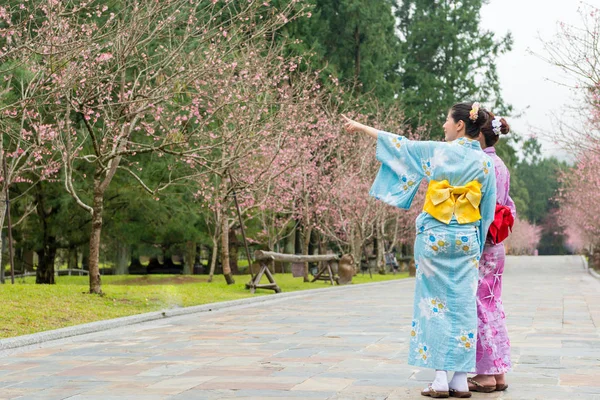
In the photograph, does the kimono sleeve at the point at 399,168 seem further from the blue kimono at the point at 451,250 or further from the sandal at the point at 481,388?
the sandal at the point at 481,388

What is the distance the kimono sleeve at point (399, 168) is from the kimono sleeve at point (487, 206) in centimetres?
46

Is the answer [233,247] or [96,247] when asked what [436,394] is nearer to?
[96,247]

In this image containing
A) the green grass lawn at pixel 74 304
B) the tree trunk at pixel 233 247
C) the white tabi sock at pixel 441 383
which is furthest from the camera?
the tree trunk at pixel 233 247

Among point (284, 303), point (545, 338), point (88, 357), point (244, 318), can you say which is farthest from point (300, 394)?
point (284, 303)

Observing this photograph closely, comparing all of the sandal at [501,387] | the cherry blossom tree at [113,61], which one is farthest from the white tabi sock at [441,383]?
the cherry blossom tree at [113,61]

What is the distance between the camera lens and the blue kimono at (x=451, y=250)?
604 centimetres

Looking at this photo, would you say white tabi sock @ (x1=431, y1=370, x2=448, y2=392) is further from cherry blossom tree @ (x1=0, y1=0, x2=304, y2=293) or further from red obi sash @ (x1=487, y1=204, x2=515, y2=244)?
cherry blossom tree @ (x1=0, y1=0, x2=304, y2=293)

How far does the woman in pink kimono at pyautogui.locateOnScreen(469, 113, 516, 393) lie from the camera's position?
6.23 meters

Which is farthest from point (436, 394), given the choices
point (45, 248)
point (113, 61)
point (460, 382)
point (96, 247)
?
point (45, 248)

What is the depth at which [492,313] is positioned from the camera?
6.32m

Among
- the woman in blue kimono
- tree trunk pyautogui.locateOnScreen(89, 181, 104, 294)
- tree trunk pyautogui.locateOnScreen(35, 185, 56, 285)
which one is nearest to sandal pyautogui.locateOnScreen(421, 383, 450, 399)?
the woman in blue kimono

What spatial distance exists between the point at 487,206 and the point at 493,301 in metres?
0.71

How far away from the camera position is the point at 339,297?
19.6 m

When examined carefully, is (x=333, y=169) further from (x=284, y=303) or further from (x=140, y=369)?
(x=140, y=369)
